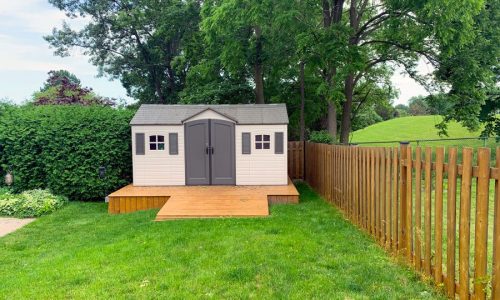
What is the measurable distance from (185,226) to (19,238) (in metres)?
2.93

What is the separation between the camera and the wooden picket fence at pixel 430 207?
9.30 ft

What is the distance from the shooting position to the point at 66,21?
1941cm

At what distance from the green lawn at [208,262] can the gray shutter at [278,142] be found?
11.0 ft

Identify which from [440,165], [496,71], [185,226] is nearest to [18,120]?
[185,226]

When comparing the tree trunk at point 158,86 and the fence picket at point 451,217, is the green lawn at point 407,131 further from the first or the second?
the fence picket at point 451,217

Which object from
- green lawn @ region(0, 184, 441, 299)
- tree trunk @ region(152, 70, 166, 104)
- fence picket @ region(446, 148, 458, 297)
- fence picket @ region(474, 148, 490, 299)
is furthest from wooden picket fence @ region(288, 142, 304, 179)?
tree trunk @ region(152, 70, 166, 104)

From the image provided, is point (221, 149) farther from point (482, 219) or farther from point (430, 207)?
point (482, 219)

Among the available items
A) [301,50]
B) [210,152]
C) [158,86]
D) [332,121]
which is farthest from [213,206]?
[158,86]

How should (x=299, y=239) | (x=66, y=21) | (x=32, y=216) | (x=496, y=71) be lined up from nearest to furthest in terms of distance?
(x=299, y=239) < (x=32, y=216) < (x=496, y=71) < (x=66, y=21)

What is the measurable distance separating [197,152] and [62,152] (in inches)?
138

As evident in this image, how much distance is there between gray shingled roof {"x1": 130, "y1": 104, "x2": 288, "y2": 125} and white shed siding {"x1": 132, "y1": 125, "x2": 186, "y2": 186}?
194 mm

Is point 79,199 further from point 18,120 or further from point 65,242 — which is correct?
point 65,242

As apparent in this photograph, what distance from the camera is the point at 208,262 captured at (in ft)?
14.3

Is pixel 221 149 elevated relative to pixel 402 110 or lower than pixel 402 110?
lower
